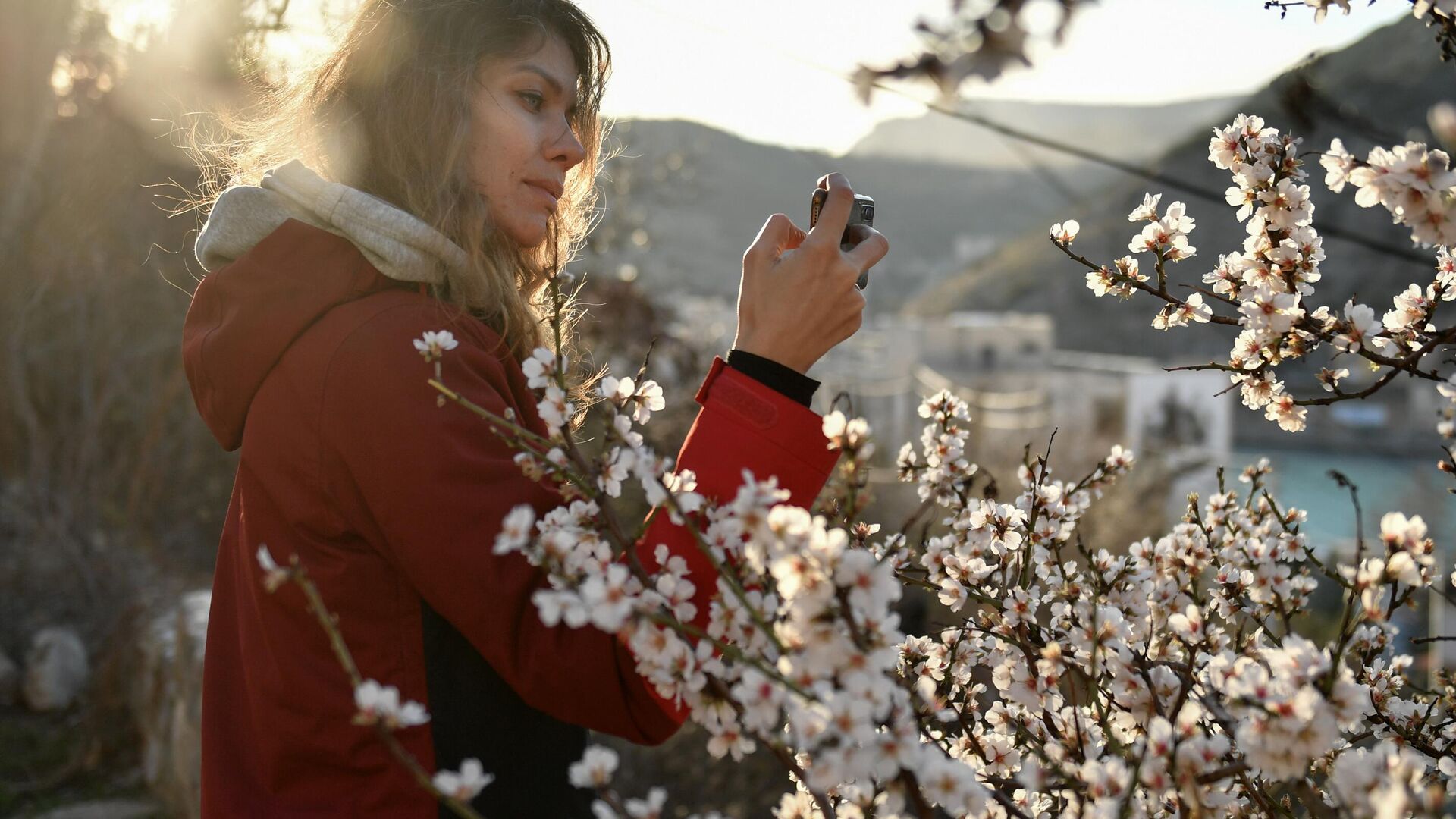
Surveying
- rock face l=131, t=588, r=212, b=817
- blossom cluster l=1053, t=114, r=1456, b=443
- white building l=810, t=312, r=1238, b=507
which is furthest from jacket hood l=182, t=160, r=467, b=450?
white building l=810, t=312, r=1238, b=507

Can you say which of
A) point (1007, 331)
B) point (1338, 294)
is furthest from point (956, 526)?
point (1338, 294)

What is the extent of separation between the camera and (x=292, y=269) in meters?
1.31

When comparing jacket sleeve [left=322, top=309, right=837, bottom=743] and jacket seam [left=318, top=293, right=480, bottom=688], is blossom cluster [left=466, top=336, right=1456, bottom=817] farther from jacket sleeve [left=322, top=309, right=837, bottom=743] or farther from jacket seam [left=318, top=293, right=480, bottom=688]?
jacket seam [left=318, top=293, right=480, bottom=688]

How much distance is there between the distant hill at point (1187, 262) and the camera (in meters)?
35.3

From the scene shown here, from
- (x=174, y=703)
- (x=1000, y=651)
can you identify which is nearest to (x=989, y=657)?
(x=1000, y=651)

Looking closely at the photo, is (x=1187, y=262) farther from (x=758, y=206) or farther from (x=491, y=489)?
(x=491, y=489)

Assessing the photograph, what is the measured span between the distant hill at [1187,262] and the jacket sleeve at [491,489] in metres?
29.5

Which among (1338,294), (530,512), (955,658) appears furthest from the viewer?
(1338,294)

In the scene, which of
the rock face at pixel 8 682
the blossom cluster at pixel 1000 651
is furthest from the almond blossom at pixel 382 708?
the rock face at pixel 8 682

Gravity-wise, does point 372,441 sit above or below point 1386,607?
below

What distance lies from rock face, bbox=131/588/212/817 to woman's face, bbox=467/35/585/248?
8.90 ft

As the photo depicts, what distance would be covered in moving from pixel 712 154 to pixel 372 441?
918 centimetres

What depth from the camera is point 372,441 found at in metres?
1.15

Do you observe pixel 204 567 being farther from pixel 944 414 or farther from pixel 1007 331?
pixel 1007 331
